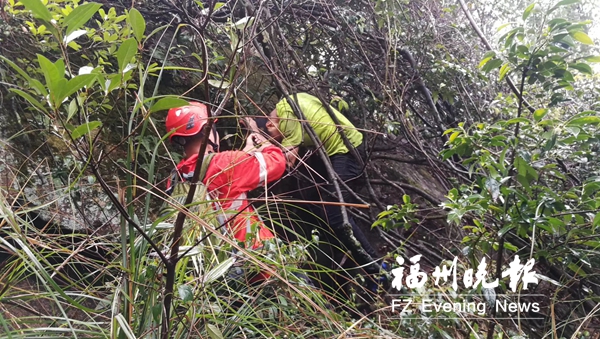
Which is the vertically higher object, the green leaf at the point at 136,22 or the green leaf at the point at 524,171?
the green leaf at the point at 136,22

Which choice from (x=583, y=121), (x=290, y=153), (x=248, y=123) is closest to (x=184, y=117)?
(x=248, y=123)

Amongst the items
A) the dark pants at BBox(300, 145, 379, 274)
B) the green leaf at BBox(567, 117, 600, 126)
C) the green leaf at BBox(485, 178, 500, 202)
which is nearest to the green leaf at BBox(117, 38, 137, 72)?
the green leaf at BBox(485, 178, 500, 202)

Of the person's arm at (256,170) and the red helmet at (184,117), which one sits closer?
the red helmet at (184,117)

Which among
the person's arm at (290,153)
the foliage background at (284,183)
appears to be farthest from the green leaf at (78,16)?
the person's arm at (290,153)

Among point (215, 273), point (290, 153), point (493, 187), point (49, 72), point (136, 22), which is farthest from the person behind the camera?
point (493, 187)

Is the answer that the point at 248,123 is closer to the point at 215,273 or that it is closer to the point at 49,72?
the point at 215,273

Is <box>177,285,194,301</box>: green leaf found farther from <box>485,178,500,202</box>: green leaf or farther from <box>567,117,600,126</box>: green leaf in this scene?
<box>567,117,600,126</box>: green leaf

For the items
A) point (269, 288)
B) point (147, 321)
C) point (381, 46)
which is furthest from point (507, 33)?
point (381, 46)

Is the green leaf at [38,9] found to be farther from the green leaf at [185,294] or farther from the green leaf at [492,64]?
the green leaf at [492,64]

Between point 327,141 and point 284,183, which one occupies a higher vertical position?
point 327,141

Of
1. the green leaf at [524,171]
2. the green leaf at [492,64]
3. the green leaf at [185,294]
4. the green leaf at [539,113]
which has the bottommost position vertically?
the green leaf at [185,294]

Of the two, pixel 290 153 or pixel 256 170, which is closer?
pixel 290 153

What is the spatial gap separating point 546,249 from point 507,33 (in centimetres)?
66

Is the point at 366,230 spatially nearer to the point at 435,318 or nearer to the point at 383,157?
the point at 383,157
